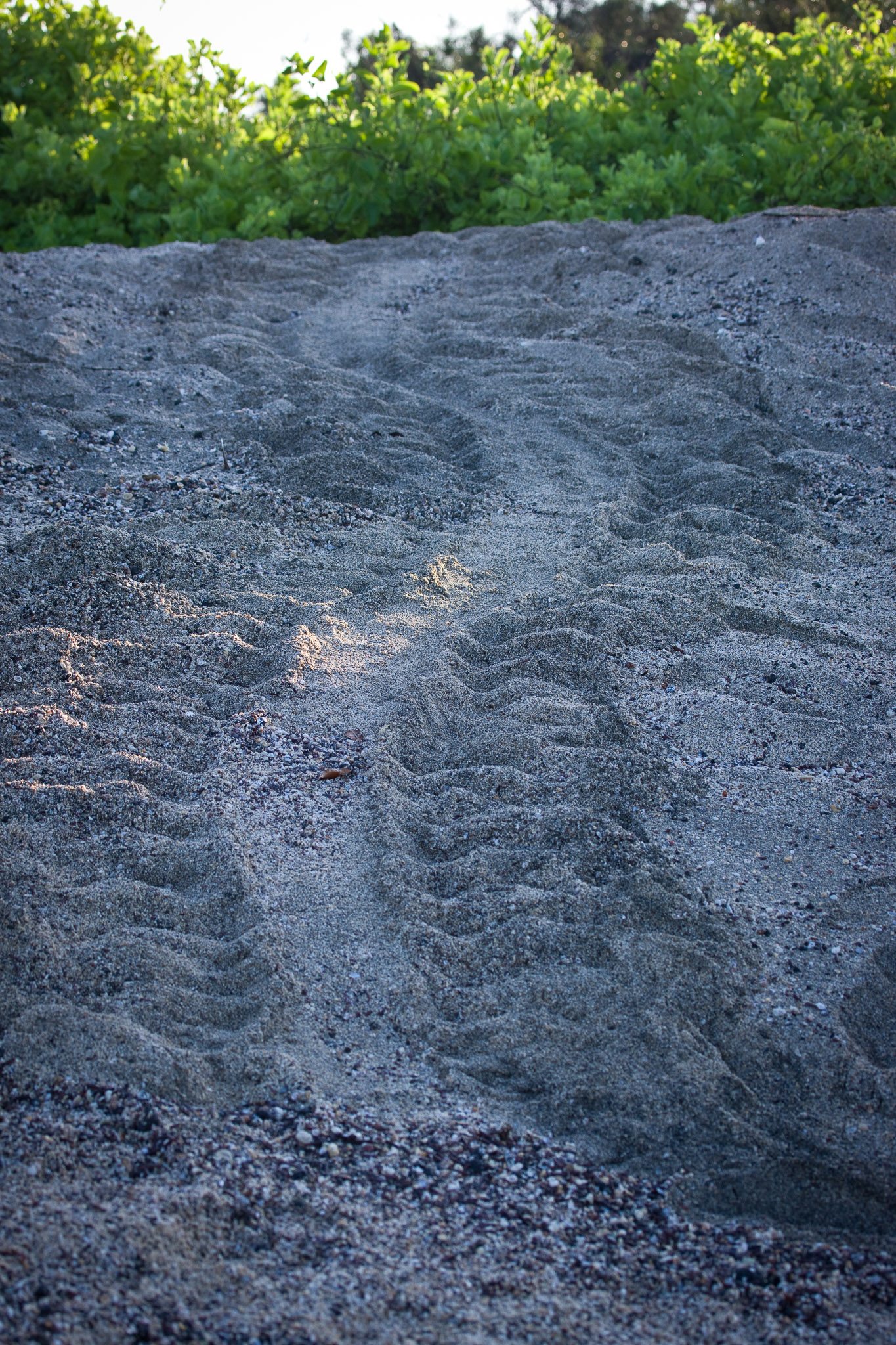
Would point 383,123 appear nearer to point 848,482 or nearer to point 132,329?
point 132,329

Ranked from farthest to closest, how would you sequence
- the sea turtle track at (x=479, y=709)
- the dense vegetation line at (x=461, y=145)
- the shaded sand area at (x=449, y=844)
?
the dense vegetation line at (x=461, y=145) → the sea turtle track at (x=479, y=709) → the shaded sand area at (x=449, y=844)

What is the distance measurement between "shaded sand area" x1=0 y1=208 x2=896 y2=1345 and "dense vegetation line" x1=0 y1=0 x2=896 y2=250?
2240 millimetres

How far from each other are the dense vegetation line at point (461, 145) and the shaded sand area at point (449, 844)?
2.24m

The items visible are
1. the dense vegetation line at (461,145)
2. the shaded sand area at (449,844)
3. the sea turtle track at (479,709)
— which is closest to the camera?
the shaded sand area at (449,844)

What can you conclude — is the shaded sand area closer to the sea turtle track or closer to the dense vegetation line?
the sea turtle track

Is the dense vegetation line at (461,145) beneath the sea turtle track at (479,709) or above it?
above

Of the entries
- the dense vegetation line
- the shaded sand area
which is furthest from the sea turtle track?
the dense vegetation line

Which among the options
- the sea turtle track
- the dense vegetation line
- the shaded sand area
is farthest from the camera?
the dense vegetation line

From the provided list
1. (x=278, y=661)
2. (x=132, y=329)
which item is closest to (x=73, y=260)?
(x=132, y=329)

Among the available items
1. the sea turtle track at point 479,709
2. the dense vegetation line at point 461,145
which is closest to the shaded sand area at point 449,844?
the sea turtle track at point 479,709

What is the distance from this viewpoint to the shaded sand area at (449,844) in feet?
5.67

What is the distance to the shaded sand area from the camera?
173 centimetres

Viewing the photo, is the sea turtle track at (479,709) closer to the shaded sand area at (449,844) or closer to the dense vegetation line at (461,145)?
the shaded sand area at (449,844)

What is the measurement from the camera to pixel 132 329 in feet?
18.2
